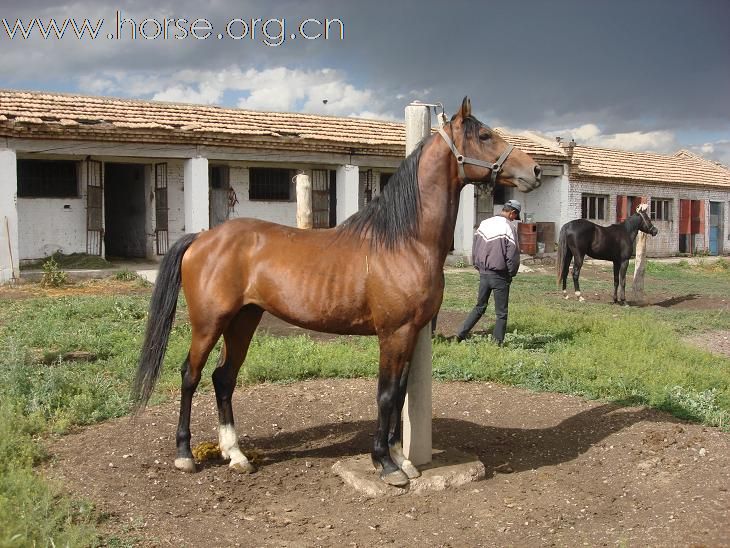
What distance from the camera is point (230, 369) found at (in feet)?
16.4

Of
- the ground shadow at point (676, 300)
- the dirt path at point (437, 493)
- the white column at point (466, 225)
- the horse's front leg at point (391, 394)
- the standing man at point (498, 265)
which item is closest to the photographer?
the dirt path at point (437, 493)

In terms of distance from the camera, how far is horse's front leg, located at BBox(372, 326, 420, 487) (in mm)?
4379

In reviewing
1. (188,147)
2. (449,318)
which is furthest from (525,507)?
(188,147)

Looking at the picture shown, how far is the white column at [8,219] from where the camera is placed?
1395 centimetres

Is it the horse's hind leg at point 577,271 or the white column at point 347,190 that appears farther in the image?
the white column at point 347,190

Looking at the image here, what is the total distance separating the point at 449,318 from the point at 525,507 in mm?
6630

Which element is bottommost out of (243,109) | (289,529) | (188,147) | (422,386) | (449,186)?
(289,529)

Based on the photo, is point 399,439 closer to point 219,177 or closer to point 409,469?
point 409,469

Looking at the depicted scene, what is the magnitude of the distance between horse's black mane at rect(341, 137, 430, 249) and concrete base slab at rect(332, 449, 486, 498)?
144 centimetres

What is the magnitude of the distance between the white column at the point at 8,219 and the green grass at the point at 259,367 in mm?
2855

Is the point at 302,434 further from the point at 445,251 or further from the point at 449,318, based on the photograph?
the point at 449,318

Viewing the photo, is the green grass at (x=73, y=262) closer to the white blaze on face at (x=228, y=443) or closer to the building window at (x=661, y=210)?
the white blaze on face at (x=228, y=443)

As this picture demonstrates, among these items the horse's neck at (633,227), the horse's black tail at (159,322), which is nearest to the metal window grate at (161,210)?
the horse's neck at (633,227)

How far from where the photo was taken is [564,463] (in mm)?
4930
